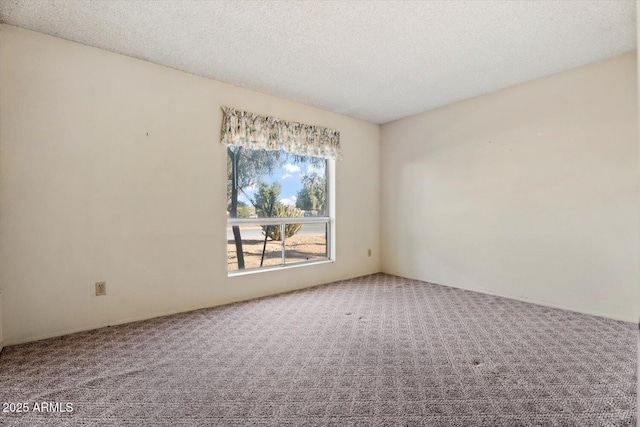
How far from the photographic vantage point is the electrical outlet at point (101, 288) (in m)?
2.66

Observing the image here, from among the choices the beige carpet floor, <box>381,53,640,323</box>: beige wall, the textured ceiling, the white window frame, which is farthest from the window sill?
the textured ceiling

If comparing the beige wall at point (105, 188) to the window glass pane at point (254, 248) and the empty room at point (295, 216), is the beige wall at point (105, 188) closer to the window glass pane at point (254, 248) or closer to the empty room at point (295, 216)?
the empty room at point (295, 216)

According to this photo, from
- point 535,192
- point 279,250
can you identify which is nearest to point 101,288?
point 279,250

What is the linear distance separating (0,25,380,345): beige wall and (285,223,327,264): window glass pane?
63 centimetres

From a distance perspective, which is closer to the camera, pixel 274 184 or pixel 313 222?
pixel 274 184

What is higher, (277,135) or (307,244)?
(277,135)

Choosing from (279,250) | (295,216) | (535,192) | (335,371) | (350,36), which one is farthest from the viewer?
(295,216)

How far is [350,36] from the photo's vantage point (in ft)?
8.11

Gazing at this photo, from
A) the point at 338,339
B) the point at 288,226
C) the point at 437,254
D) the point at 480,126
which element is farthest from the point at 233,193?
the point at 480,126

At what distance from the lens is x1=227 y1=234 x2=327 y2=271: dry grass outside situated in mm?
3577

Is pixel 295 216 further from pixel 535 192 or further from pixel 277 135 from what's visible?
pixel 535 192

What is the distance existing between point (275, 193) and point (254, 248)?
732 millimetres

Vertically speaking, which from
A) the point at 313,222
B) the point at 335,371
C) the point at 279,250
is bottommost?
the point at 335,371

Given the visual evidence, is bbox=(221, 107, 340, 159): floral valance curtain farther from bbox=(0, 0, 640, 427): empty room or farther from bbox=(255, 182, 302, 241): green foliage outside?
bbox=(255, 182, 302, 241): green foliage outside
